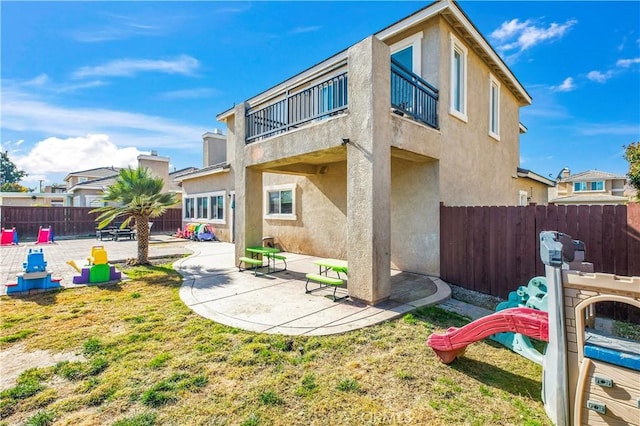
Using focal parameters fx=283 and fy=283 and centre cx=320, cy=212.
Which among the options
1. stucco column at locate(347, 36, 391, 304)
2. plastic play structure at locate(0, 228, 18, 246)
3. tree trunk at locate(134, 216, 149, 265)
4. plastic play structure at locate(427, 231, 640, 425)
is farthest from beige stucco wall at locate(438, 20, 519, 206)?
plastic play structure at locate(0, 228, 18, 246)

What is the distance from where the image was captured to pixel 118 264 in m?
11.3

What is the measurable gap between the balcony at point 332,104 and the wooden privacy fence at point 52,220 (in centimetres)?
1882

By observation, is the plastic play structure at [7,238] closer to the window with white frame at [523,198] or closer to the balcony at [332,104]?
the balcony at [332,104]

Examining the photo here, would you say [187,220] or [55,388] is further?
[187,220]

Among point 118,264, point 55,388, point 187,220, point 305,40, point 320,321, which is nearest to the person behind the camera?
point 55,388

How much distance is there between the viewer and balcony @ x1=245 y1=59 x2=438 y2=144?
729 centimetres

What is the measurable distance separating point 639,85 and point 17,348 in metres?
22.4

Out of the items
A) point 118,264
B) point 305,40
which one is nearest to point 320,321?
point 118,264

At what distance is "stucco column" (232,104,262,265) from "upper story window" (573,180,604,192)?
45849 mm

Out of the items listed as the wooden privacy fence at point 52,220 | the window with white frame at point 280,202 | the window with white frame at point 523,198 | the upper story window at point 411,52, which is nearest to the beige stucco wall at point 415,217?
the upper story window at point 411,52

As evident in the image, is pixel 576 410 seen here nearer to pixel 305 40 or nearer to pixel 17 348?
pixel 17 348

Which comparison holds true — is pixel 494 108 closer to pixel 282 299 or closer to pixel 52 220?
pixel 282 299

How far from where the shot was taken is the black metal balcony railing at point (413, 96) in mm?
7222

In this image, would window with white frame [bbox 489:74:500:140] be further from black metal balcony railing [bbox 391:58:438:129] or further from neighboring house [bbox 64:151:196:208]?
neighboring house [bbox 64:151:196:208]
